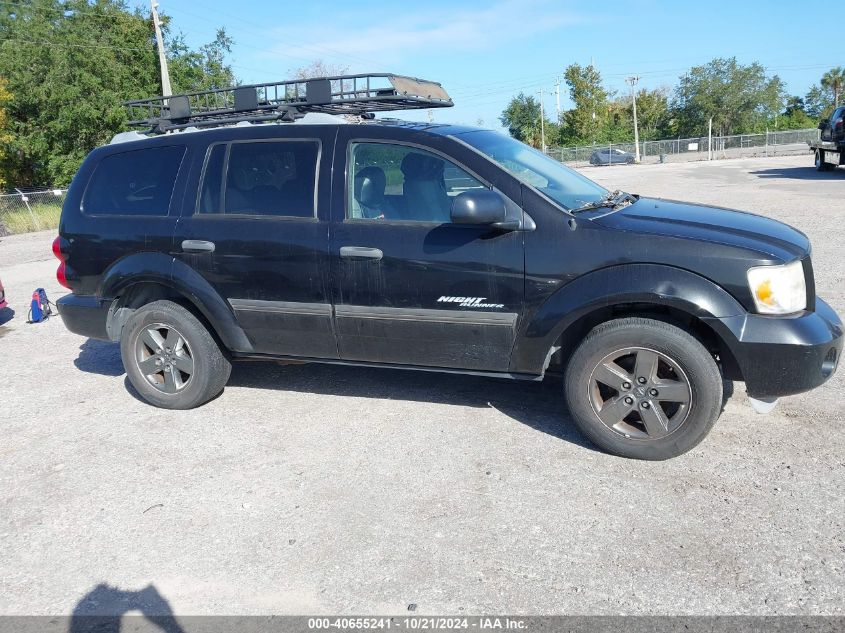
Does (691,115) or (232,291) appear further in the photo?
(691,115)

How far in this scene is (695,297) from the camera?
3607 mm

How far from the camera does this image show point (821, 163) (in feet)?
80.9

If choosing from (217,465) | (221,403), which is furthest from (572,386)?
(221,403)

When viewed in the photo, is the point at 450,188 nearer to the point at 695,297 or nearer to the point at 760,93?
the point at 695,297

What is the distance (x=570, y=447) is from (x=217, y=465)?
208cm

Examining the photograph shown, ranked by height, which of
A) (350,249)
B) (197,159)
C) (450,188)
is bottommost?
(350,249)

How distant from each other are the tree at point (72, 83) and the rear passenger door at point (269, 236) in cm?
3269

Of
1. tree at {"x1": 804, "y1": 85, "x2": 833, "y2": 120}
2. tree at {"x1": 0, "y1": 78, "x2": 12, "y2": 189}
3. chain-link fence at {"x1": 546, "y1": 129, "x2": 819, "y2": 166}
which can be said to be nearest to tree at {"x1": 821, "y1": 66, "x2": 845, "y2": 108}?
tree at {"x1": 804, "y1": 85, "x2": 833, "y2": 120}

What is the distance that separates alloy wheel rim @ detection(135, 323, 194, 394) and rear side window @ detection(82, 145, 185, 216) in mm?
854

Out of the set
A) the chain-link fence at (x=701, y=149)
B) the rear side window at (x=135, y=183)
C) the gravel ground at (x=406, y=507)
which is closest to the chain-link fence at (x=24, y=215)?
the rear side window at (x=135, y=183)

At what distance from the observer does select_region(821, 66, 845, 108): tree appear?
76375 mm

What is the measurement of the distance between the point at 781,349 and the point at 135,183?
14.0 feet

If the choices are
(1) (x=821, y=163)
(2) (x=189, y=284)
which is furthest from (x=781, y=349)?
(1) (x=821, y=163)

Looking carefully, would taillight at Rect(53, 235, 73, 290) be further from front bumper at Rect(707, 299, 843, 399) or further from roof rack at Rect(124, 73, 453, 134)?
front bumper at Rect(707, 299, 843, 399)
